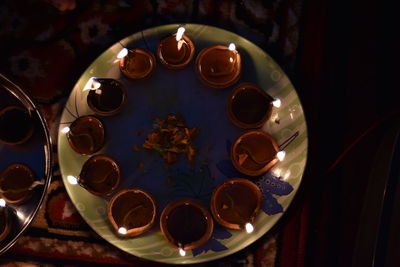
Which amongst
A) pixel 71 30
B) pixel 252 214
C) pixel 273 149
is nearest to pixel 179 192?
pixel 252 214

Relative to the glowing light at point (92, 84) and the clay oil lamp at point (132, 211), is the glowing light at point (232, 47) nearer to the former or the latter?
the glowing light at point (92, 84)

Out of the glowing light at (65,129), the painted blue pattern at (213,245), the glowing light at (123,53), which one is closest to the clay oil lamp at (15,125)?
the glowing light at (65,129)

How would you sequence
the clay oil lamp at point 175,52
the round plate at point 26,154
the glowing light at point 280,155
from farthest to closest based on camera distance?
the clay oil lamp at point 175,52
the glowing light at point 280,155
the round plate at point 26,154

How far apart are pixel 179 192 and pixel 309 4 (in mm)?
1050

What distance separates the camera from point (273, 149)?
1532 millimetres

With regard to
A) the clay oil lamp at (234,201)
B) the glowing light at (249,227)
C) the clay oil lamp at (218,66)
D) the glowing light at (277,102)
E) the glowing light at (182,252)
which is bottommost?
the glowing light at (182,252)

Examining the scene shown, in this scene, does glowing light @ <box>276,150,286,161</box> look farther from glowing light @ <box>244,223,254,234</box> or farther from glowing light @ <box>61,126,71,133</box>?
glowing light @ <box>61,126,71,133</box>

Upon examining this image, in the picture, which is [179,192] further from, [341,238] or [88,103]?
[341,238]

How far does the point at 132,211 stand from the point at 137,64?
57 cm

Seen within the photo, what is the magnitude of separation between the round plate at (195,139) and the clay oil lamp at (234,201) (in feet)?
0.13

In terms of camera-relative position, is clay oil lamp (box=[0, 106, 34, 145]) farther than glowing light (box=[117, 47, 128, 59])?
No

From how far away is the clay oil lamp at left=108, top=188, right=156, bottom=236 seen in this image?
155cm

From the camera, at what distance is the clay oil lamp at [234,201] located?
154 centimetres

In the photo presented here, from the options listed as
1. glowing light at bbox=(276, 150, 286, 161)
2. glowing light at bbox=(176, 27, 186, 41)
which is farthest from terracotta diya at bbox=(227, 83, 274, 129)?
glowing light at bbox=(176, 27, 186, 41)
